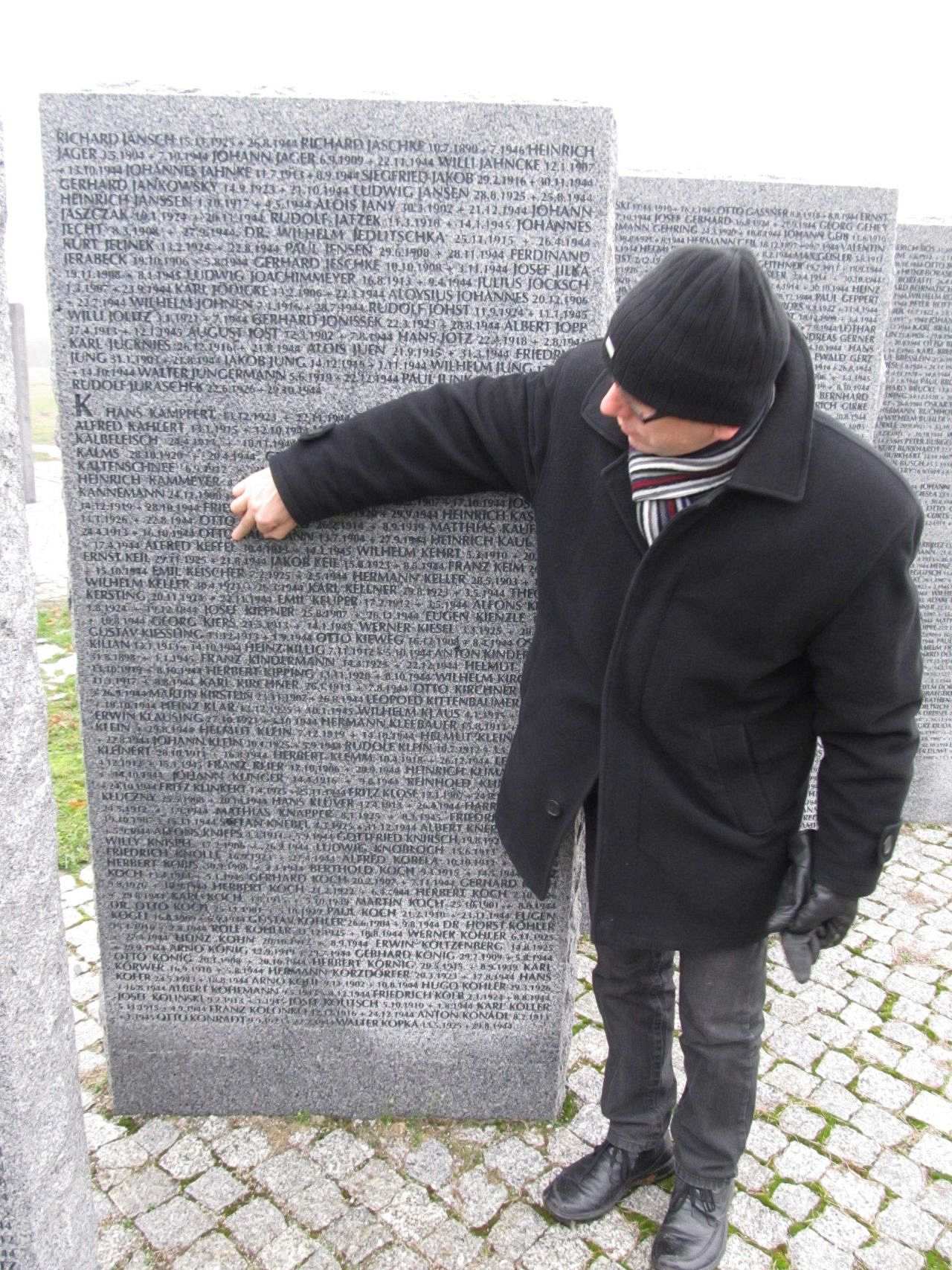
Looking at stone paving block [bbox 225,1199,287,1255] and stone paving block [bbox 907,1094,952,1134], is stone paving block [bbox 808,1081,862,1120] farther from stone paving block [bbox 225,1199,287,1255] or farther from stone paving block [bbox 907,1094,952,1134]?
stone paving block [bbox 225,1199,287,1255]

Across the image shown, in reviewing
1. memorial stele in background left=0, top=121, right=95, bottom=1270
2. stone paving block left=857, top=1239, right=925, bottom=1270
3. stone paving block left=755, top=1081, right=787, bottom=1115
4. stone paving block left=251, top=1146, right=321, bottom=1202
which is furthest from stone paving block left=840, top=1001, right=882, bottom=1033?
memorial stele in background left=0, top=121, right=95, bottom=1270

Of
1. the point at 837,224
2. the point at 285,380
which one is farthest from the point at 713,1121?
the point at 837,224

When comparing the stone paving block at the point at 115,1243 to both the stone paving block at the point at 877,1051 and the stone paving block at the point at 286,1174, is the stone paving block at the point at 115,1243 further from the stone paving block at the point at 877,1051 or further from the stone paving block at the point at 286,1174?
the stone paving block at the point at 877,1051

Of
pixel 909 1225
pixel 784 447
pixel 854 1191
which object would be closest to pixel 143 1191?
pixel 854 1191

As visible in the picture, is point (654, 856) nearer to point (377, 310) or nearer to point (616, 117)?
point (377, 310)

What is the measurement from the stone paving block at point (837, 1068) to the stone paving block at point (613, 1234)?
0.97 m

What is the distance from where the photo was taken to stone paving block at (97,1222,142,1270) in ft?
Answer: 8.23

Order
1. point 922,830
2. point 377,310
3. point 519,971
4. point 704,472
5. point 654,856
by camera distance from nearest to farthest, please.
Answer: point 704,472
point 654,856
point 377,310
point 519,971
point 922,830

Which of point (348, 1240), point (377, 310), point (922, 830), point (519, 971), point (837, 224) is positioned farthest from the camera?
point (922, 830)

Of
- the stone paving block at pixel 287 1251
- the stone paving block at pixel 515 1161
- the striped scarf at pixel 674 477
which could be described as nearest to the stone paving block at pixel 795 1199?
the stone paving block at pixel 515 1161

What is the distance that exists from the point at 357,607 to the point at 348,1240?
1673 mm

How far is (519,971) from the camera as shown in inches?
114

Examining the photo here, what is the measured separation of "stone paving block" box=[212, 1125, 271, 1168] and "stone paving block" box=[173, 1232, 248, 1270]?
254mm

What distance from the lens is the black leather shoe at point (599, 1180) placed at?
2631 mm
